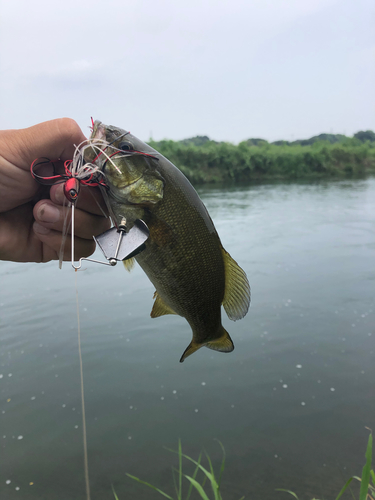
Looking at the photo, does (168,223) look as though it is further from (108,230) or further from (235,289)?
(235,289)

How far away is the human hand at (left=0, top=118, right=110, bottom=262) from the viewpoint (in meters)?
1.88

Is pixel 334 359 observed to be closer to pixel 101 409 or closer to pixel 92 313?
pixel 101 409

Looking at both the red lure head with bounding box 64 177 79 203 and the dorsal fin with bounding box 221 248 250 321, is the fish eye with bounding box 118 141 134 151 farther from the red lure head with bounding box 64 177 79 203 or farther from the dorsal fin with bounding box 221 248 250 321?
the dorsal fin with bounding box 221 248 250 321

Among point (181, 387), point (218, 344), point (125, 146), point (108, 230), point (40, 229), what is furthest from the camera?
point (181, 387)

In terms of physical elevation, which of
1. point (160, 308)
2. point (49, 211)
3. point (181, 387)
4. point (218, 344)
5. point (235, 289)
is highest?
point (49, 211)

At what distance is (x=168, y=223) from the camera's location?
1717mm

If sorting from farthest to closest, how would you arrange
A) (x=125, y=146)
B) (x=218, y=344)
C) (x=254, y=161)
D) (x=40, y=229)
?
(x=254, y=161) → (x=40, y=229) → (x=218, y=344) → (x=125, y=146)

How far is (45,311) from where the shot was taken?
1071 centimetres

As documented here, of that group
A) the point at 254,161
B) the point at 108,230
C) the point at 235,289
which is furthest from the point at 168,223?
the point at 254,161

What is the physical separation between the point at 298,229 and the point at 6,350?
49.6 ft

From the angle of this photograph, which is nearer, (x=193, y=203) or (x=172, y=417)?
(x=193, y=203)

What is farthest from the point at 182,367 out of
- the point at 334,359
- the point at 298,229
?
the point at 298,229

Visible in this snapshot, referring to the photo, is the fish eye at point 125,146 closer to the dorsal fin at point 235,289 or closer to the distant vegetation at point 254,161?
the dorsal fin at point 235,289

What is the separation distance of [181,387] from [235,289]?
5869 mm
